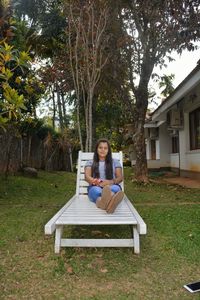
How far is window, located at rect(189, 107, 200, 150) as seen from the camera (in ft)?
44.2

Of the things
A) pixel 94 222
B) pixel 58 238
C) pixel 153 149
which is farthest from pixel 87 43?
pixel 153 149

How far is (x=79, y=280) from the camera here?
3.56 m

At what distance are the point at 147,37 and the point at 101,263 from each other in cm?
822

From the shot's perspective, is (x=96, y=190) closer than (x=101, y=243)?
No

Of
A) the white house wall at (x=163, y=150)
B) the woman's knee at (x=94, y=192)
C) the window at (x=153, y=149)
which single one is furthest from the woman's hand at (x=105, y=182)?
the window at (x=153, y=149)

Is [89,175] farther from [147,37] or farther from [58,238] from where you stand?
[147,37]

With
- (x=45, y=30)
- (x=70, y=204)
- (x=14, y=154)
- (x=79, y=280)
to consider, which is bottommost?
(x=79, y=280)

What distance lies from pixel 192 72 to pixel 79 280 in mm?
7611

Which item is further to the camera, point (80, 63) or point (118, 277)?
point (80, 63)

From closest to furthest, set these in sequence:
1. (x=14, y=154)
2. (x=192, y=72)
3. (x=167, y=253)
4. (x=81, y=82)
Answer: (x=167, y=253) < (x=81, y=82) < (x=192, y=72) < (x=14, y=154)

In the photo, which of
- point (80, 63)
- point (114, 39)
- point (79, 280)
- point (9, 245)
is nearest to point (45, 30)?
point (114, 39)

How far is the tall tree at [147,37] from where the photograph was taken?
8.58m

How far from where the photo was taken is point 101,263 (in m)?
3.96

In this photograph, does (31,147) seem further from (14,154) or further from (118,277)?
(118,277)
